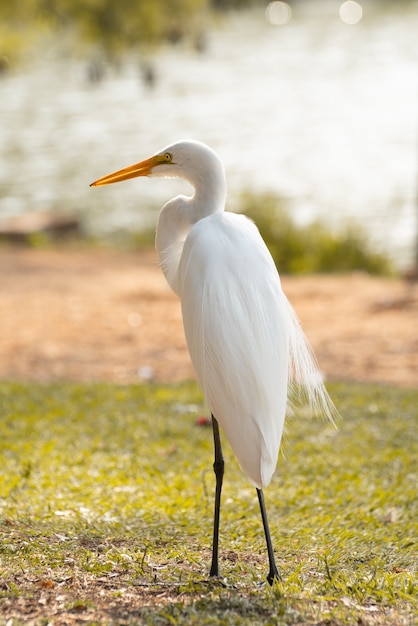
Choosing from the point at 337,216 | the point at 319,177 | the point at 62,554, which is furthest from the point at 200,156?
the point at 319,177

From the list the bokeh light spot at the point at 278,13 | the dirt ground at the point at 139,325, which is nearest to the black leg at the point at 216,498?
the dirt ground at the point at 139,325

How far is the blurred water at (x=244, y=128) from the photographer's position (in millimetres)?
19594

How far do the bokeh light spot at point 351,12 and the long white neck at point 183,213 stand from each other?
60124 millimetres

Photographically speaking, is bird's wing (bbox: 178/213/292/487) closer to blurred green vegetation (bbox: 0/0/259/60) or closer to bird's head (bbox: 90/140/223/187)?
bird's head (bbox: 90/140/223/187)

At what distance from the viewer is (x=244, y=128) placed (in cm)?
2850

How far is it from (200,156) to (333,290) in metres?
7.58

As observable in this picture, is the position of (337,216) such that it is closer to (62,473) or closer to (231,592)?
(62,473)

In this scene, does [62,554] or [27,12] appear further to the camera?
[27,12]

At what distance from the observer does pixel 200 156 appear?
3455 mm

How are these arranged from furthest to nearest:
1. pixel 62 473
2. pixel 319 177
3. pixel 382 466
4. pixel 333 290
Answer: pixel 319 177 < pixel 333 290 < pixel 382 466 < pixel 62 473

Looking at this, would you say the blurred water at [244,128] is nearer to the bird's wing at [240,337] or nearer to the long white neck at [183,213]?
the long white neck at [183,213]

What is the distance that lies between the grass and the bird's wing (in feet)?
1.59

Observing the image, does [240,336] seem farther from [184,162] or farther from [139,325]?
[139,325]

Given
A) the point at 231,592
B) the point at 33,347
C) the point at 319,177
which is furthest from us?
the point at 319,177
